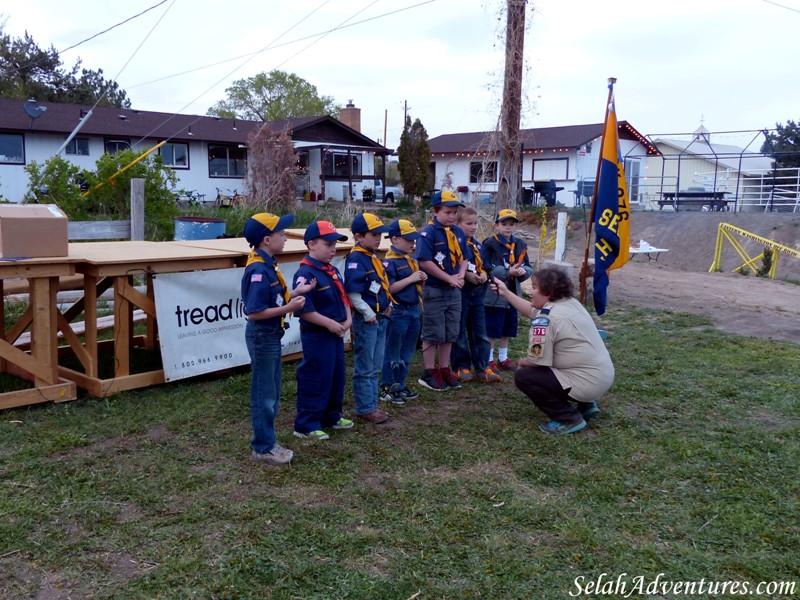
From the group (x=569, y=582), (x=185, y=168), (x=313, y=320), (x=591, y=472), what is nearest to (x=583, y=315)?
(x=591, y=472)

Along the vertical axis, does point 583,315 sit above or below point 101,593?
above

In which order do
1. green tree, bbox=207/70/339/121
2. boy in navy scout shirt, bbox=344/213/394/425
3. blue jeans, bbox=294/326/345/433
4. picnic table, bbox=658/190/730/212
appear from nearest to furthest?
blue jeans, bbox=294/326/345/433 < boy in navy scout shirt, bbox=344/213/394/425 < picnic table, bbox=658/190/730/212 < green tree, bbox=207/70/339/121

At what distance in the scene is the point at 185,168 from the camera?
32.2 metres

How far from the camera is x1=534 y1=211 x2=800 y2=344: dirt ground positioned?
1014 centimetres

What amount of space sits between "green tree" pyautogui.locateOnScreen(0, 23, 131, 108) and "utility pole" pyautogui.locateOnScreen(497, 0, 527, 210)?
3706cm

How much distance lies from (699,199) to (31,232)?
94.3ft

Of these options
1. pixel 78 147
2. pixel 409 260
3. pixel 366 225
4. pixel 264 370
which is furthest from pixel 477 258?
pixel 78 147

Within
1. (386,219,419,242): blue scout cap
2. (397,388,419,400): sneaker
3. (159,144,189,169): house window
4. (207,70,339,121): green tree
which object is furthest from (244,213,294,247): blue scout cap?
(207,70,339,121): green tree

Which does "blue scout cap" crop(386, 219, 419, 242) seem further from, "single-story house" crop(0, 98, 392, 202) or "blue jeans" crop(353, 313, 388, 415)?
"single-story house" crop(0, 98, 392, 202)

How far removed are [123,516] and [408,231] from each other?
3054 mm

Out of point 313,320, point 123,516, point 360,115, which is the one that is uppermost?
point 360,115

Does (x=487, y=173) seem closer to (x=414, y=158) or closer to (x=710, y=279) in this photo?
(x=710, y=279)

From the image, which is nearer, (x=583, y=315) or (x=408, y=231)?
(x=583, y=315)

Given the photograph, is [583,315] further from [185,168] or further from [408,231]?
[185,168]
